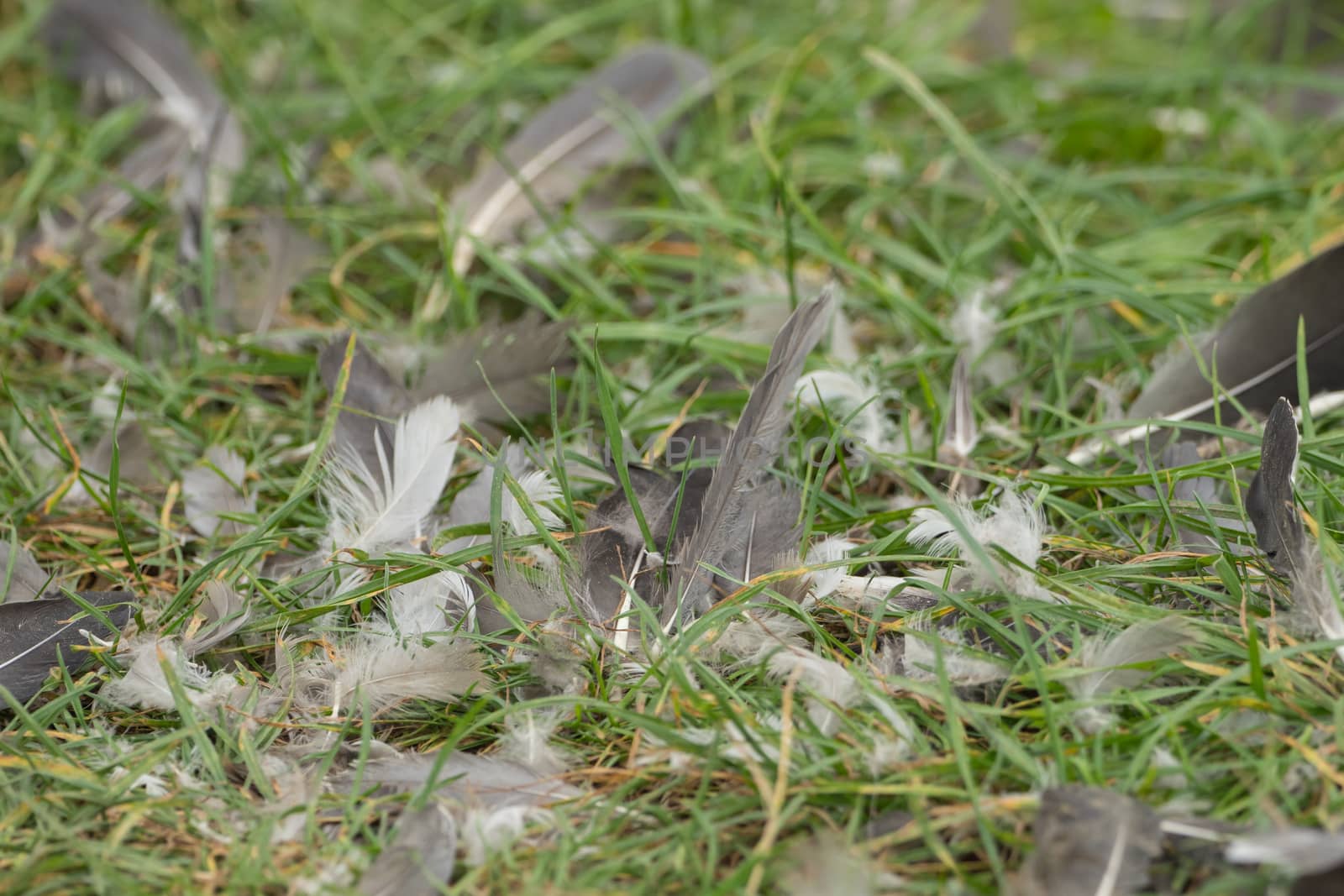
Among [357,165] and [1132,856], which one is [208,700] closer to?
[1132,856]

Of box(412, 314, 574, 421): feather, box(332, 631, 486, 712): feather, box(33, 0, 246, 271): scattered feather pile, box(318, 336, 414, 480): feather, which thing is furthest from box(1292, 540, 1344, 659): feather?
box(33, 0, 246, 271): scattered feather pile

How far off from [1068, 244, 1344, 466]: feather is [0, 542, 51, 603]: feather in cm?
155

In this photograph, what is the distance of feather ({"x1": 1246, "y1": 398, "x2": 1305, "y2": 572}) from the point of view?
1341 millimetres

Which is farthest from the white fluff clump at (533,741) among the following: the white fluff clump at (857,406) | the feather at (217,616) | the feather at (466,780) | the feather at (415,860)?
the white fluff clump at (857,406)

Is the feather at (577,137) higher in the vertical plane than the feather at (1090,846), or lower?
higher

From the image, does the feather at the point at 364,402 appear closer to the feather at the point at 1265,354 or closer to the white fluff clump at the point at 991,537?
the white fluff clump at the point at 991,537

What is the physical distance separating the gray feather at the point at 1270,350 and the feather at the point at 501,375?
3.22 feet

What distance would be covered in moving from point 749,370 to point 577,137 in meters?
0.80

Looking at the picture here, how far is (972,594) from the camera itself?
4.68 feet

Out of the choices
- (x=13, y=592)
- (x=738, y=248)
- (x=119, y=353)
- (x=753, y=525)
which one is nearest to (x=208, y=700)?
(x=13, y=592)

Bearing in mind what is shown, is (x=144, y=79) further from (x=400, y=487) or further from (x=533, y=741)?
(x=533, y=741)

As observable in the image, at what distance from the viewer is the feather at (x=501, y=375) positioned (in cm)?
183

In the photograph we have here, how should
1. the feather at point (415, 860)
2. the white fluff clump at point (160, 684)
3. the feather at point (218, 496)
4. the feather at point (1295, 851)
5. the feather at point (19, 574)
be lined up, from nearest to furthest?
the feather at point (1295, 851), the feather at point (415, 860), the white fluff clump at point (160, 684), the feather at point (19, 574), the feather at point (218, 496)

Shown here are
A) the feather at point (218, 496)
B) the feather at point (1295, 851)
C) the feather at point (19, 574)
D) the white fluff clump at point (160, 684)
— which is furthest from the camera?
the feather at point (218, 496)
